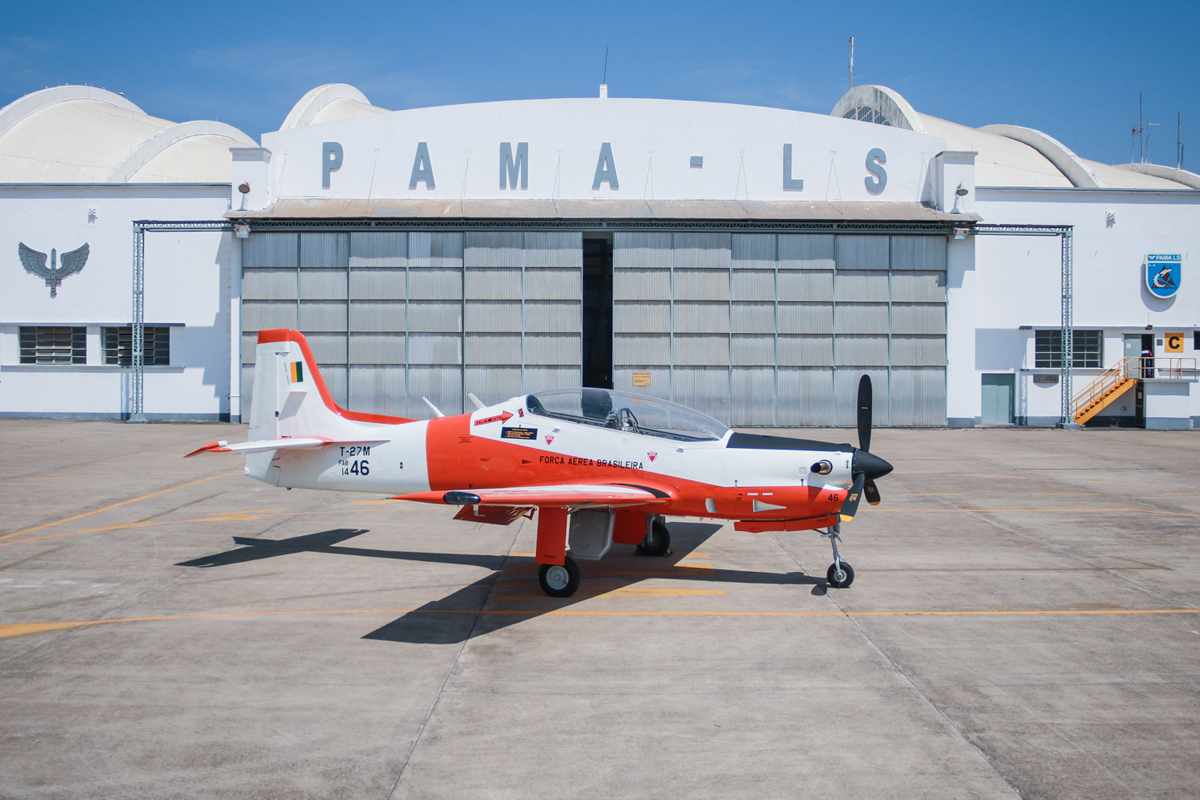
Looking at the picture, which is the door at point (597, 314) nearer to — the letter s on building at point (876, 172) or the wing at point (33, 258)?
the letter s on building at point (876, 172)

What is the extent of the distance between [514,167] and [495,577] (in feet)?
83.3

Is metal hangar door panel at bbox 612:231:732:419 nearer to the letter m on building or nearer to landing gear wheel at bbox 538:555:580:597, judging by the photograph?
the letter m on building

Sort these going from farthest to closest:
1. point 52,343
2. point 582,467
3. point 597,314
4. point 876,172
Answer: point 597,314 → point 52,343 → point 876,172 → point 582,467

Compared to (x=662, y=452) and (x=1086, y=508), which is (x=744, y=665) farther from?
(x=1086, y=508)

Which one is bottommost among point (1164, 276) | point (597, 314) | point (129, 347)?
point (129, 347)

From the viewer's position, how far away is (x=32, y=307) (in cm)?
3469

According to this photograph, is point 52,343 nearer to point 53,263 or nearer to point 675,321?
point 53,263

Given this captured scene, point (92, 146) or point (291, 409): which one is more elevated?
point (92, 146)

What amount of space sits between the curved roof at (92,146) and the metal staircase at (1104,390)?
35.0 meters

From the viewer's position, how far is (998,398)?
35.2 metres

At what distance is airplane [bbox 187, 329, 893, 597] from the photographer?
401 inches

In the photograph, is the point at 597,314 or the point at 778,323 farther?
the point at 597,314

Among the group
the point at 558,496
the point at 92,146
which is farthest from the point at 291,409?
the point at 92,146

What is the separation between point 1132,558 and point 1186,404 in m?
27.1
